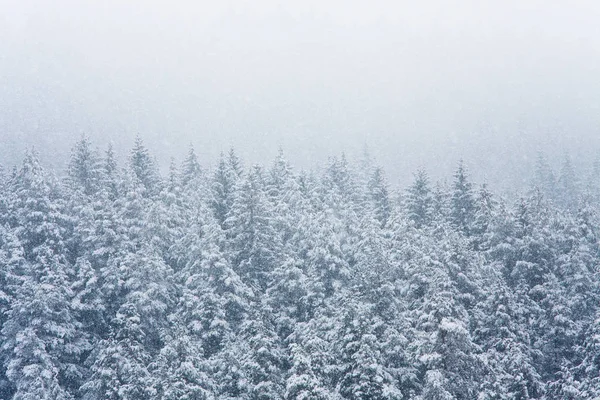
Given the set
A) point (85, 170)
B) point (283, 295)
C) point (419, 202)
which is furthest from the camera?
point (85, 170)

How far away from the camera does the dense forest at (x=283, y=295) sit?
23.9 metres

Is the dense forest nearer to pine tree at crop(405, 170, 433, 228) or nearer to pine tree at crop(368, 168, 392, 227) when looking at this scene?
pine tree at crop(405, 170, 433, 228)

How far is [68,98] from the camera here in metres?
149

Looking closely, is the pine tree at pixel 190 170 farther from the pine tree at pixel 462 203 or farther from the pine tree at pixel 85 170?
the pine tree at pixel 462 203

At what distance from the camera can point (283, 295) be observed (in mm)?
31406

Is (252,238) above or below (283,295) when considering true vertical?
above

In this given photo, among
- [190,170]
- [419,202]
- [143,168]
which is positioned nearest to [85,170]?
[143,168]

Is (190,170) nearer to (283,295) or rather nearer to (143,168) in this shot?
(143,168)

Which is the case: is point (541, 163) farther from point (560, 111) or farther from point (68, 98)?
point (68, 98)

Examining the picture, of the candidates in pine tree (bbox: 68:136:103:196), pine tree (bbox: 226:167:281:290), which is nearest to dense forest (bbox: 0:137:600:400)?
pine tree (bbox: 226:167:281:290)

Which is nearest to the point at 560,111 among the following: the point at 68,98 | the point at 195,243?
the point at 68,98

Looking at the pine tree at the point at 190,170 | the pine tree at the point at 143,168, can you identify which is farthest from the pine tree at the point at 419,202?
the pine tree at the point at 143,168

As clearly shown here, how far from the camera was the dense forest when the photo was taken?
78.5 ft

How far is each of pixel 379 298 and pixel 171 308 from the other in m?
13.0
